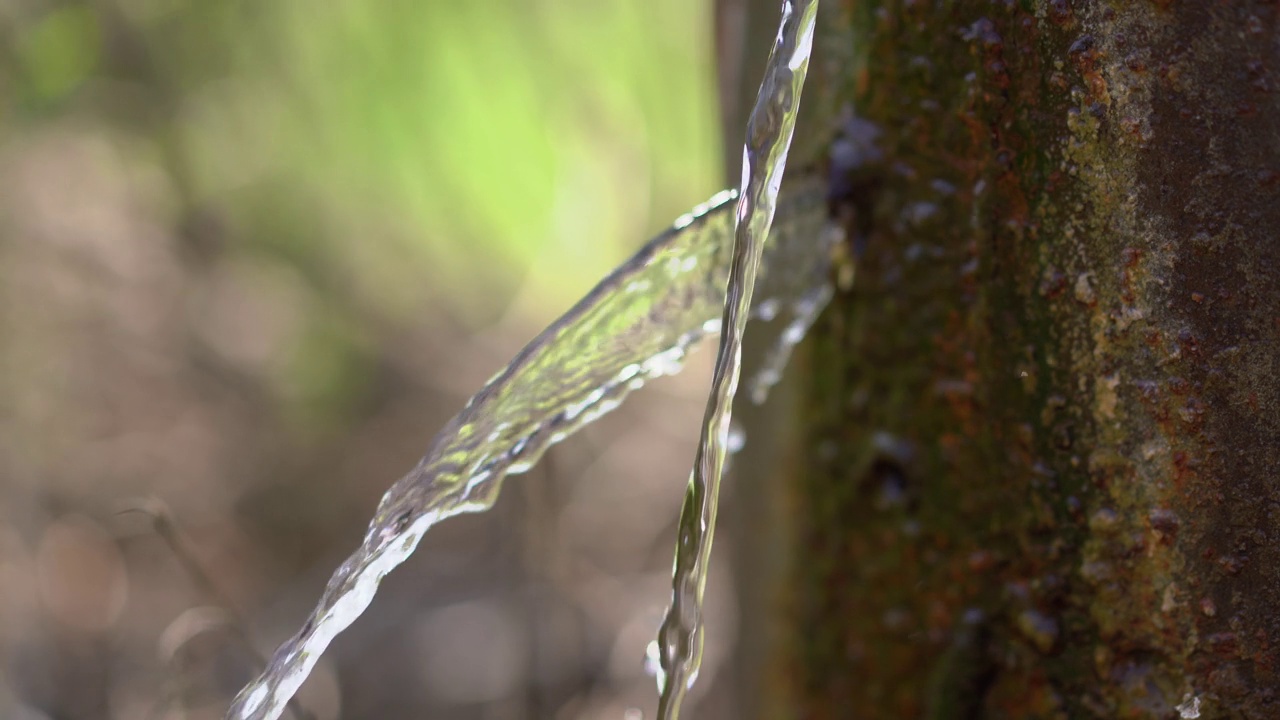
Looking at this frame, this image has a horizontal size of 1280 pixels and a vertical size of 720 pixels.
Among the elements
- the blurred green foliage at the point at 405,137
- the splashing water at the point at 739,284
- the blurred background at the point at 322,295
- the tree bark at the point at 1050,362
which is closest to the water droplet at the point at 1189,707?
the tree bark at the point at 1050,362

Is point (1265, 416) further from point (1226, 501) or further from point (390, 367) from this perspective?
point (390, 367)

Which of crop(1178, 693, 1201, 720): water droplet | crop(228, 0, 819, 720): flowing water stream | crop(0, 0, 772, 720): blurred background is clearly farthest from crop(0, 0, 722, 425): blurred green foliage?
crop(1178, 693, 1201, 720): water droplet

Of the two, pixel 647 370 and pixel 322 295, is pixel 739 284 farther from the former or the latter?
pixel 322 295

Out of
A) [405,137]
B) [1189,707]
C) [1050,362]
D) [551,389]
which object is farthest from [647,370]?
[405,137]

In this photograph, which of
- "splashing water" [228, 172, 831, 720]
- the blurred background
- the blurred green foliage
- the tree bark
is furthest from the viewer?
the blurred green foliage

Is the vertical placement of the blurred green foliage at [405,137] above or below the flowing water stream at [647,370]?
above

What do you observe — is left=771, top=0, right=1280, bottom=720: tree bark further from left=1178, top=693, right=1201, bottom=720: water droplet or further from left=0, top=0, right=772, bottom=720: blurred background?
left=0, top=0, right=772, bottom=720: blurred background

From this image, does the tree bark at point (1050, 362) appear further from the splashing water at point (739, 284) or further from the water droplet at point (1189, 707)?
the splashing water at point (739, 284)
